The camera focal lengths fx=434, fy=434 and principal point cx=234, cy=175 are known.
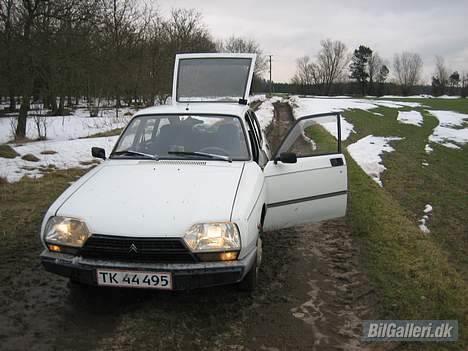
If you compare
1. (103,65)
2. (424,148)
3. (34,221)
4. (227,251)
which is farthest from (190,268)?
(103,65)

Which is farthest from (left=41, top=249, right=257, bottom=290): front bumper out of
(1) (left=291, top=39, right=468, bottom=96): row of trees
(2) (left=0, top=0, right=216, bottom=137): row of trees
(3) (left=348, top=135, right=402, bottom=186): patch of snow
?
(1) (left=291, top=39, right=468, bottom=96): row of trees

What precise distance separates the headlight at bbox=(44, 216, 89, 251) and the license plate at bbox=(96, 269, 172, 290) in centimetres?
31

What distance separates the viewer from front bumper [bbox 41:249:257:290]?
3307 millimetres

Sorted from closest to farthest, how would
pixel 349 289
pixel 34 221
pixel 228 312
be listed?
pixel 228 312 < pixel 349 289 < pixel 34 221

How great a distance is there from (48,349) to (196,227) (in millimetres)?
1364

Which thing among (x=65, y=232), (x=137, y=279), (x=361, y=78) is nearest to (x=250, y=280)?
(x=137, y=279)

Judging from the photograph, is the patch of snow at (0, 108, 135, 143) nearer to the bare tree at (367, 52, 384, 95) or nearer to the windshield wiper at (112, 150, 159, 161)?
the windshield wiper at (112, 150, 159, 161)

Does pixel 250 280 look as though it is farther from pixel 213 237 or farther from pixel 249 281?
pixel 213 237

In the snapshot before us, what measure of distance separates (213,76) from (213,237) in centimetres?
515

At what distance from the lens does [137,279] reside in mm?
3314

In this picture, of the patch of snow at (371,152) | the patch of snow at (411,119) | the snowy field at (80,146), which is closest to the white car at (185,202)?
the snowy field at (80,146)

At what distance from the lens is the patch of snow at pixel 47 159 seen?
8992mm

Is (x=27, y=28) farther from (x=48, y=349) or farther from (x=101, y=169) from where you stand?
(x=48, y=349)

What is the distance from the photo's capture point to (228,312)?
3725mm
